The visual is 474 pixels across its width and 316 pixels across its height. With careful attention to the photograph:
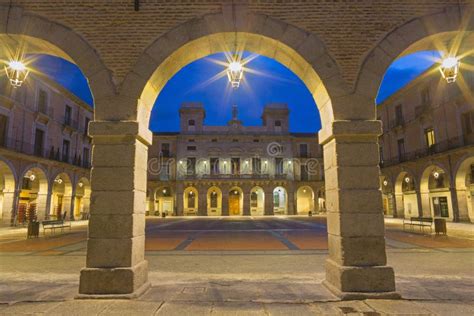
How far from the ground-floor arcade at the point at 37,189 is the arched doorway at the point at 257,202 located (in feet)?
66.3

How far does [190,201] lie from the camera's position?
40219mm

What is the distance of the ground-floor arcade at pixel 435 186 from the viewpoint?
2112 cm

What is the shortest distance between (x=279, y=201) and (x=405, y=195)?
16586 mm

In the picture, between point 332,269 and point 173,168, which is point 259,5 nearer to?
point 332,269

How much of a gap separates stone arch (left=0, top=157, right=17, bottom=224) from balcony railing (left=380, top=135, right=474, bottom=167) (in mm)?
30270

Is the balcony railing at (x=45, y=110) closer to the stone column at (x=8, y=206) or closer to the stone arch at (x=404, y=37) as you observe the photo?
the stone column at (x=8, y=206)

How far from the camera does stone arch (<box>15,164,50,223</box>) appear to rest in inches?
880

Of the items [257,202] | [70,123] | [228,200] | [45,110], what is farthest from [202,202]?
[45,110]

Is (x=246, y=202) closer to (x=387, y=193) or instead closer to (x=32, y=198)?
(x=387, y=193)

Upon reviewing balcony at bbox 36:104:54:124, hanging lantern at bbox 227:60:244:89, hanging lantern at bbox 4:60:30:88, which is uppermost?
balcony at bbox 36:104:54:124

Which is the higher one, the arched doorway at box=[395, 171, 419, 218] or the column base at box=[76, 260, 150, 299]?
the arched doorway at box=[395, 171, 419, 218]

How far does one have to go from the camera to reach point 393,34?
16.8 ft

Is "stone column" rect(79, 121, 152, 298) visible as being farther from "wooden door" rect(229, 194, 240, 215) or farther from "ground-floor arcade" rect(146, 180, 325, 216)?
"wooden door" rect(229, 194, 240, 215)

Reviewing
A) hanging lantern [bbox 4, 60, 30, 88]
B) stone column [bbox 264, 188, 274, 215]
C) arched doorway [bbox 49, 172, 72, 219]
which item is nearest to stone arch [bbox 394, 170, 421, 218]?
stone column [bbox 264, 188, 274, 215]
